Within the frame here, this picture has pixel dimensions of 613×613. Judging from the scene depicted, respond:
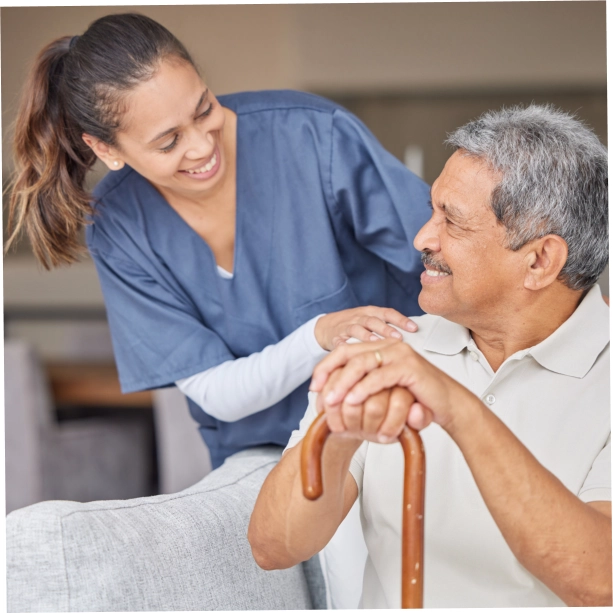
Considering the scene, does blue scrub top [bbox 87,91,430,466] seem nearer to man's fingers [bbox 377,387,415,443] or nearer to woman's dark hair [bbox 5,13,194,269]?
woman's dark hair [bbox 5,13,194,269]

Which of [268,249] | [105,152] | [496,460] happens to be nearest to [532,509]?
[496,460]

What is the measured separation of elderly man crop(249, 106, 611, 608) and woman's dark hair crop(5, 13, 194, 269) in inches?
18.1

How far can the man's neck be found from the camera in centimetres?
99

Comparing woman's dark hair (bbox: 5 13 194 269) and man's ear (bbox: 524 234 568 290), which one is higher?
woman's dark hair (bbox: 5 13 194 269)

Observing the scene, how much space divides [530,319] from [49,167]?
76 cm

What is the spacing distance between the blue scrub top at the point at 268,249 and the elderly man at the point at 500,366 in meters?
0.26

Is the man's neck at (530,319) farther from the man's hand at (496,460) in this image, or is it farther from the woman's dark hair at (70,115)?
the woman's dark hair at (70,115)

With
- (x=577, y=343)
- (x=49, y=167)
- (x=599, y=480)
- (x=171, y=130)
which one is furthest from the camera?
(x=49, y=167)

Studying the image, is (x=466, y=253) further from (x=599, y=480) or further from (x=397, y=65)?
(x=397, y=65)

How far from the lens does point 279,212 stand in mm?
1271

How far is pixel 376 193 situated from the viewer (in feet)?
4.17

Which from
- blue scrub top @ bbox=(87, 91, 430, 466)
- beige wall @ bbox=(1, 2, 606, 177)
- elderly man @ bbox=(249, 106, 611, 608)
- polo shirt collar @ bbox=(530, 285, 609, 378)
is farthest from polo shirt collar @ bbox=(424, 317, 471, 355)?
beige wall @ bbox=(1, 2, 606, 177)

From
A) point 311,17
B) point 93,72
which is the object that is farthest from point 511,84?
point 93,72

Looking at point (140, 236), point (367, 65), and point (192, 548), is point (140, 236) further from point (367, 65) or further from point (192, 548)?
point (367, 65)
